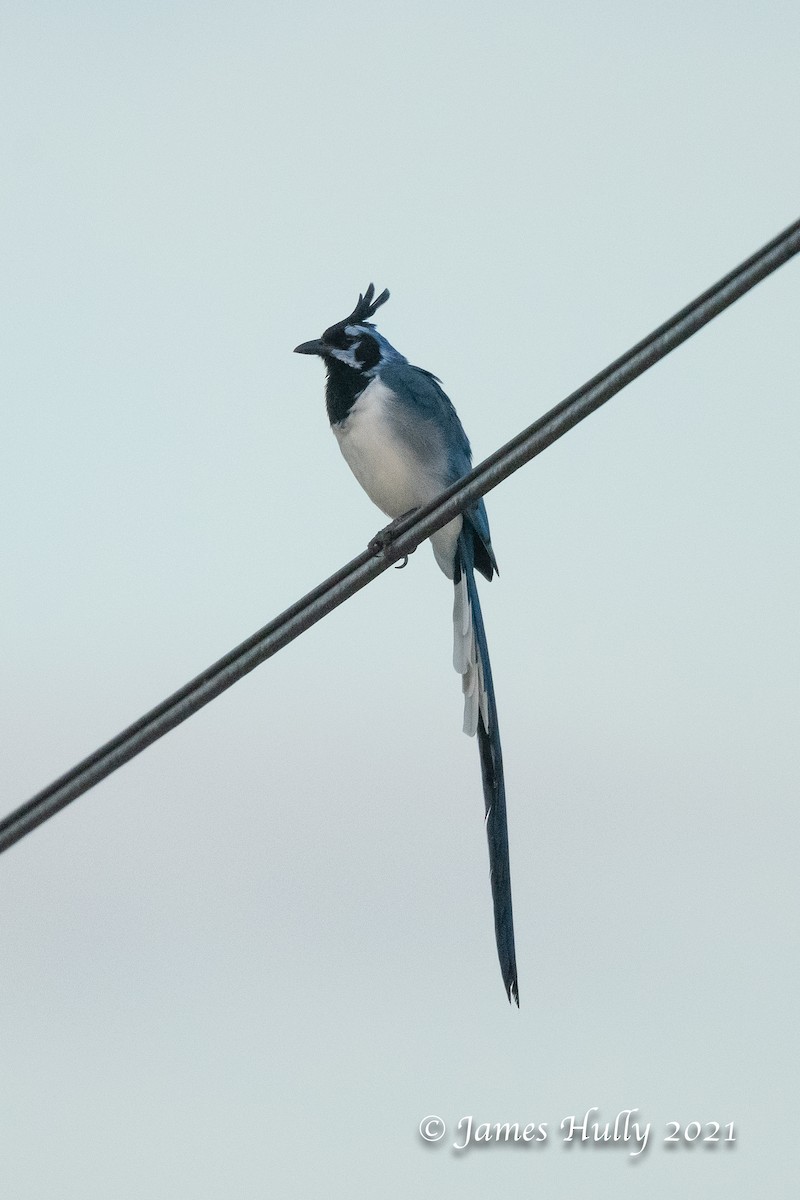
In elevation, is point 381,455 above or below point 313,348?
below

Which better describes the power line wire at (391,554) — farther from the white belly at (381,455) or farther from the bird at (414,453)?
the white belly at (381,455)

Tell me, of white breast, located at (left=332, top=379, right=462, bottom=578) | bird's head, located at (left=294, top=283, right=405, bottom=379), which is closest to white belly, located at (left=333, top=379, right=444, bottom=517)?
white breast, located at (left=332, top=379, right=462, bottom=578)

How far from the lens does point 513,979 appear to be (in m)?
4.00

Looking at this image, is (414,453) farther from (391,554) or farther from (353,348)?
(391,554)

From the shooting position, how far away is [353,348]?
5324 millimetres

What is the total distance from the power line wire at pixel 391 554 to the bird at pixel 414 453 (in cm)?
154

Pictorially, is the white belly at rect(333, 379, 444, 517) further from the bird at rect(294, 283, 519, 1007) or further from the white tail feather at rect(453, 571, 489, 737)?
the white tail feather at rect(453, 571, 489, 737)

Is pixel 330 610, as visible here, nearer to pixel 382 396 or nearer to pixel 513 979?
pixel 513 979

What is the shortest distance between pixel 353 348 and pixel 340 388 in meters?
0.21

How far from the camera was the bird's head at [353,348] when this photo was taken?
17.3 ft

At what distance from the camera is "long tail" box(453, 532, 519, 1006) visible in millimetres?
4090

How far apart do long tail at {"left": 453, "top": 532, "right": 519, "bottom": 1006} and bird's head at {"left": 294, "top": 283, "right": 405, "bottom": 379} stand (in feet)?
2.36

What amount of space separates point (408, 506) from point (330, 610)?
2079 millimetres

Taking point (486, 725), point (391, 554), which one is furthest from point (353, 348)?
point (391, 554)
